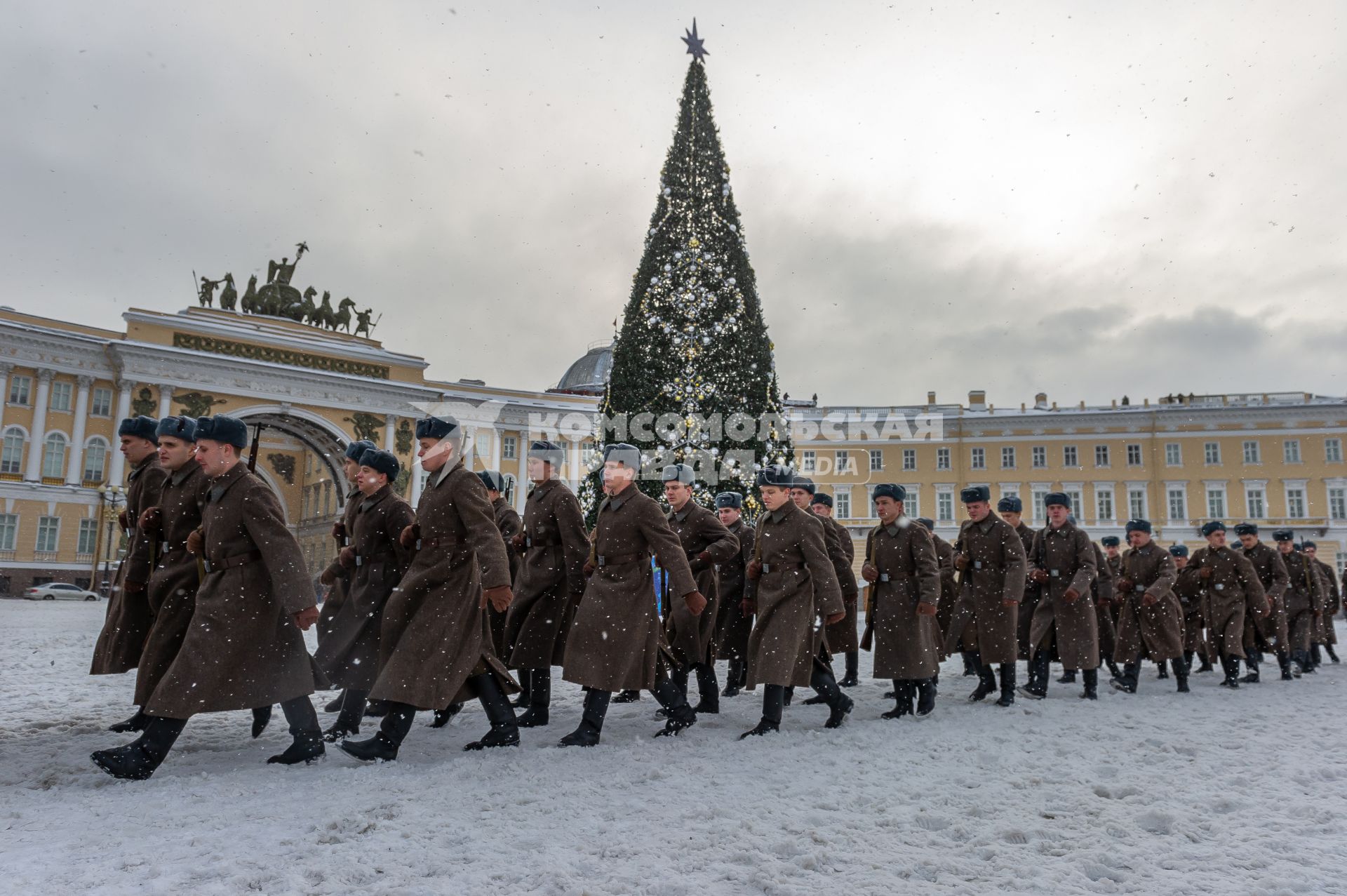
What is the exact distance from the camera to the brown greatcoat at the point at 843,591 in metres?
8.05

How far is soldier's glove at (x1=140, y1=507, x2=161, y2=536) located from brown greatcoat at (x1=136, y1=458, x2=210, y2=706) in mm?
25

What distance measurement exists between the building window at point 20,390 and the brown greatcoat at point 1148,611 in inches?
1767

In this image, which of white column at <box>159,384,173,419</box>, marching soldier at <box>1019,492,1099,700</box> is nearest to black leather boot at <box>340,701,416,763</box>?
marching soldier at <box>1019,492,1099,700</box>

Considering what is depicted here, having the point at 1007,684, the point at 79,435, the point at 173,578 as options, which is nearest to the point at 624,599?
the point at 173,578

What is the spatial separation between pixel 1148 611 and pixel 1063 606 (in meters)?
1.74

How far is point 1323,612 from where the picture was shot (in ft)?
44.4

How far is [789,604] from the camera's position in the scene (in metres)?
6.59

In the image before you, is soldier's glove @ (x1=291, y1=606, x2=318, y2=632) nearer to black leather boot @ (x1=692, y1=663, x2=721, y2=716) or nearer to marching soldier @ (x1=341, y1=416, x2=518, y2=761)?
marching soldier @ (x1=341, y1=416, x2=518, y2=761)

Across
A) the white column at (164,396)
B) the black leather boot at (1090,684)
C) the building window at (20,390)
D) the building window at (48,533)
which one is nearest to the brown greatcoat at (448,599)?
the black leather boot at (1090,684)

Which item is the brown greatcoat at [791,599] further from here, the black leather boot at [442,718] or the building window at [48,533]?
the building window at [48,533]

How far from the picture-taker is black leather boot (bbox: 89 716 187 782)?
4570 mm

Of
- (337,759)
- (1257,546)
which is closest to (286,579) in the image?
(337,759)

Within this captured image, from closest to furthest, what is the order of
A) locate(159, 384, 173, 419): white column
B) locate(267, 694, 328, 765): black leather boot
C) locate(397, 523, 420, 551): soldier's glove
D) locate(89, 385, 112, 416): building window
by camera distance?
locate(267, 694, 328, 765): black leather boot < locate(397, 523, 420, 551): soldier's glove < locate(159, 384, 173, 419): white column < locate(89, 385, 112, 416): building window

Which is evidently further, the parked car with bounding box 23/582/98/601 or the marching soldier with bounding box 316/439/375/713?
the parked car with bounding box 23/582/98/601
